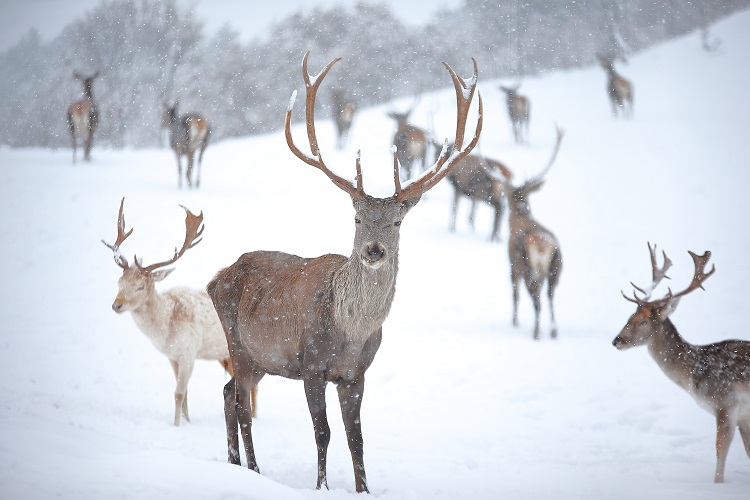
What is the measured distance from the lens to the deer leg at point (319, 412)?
4734 mm

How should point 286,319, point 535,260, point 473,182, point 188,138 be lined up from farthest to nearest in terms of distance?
point 188,138 → point 473,182 → point 535,260 → point 286,319

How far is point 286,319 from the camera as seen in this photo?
501cm

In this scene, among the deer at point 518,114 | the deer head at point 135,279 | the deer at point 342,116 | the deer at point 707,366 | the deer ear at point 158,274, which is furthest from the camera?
the deer at point 342,116

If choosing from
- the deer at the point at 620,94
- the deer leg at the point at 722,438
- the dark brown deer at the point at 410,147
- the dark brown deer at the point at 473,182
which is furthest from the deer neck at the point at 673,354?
the deer at the point at 620,94

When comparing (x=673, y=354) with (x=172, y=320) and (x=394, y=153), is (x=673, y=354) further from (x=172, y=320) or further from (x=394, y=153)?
(x=172, y=320)

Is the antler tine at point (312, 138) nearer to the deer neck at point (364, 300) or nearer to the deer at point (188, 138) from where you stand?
the deer neck at point (364, 300)

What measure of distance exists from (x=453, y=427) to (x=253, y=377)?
270cm

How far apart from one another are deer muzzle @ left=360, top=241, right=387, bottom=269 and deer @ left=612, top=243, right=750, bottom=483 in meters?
3.12

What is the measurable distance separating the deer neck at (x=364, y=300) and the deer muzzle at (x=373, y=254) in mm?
154

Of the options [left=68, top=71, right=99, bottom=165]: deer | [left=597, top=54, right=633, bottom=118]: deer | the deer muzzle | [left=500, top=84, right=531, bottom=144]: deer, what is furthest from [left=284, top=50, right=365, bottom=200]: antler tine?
[left=597, top=54, right=633, bottom=118]: deer

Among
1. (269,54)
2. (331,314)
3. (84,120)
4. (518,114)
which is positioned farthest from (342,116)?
(331,314)

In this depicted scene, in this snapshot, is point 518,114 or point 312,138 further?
point 518,114

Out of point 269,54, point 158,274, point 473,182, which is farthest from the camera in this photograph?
point 269,54

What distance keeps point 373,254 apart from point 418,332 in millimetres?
5750
